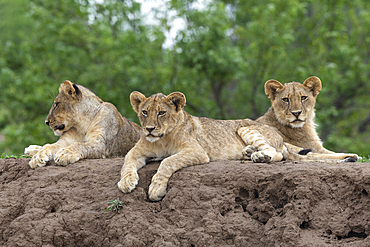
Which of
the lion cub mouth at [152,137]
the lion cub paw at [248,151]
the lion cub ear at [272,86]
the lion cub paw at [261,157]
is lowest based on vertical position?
the lion cub paw at [261,157]

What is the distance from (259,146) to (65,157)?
292 centimetres

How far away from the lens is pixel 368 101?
57.8ft

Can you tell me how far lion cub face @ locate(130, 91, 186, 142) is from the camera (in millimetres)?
5891

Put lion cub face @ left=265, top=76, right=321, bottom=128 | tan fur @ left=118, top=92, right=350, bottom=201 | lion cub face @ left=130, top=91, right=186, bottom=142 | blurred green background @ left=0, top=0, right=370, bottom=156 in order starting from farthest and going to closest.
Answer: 1. blurred green background @ left=0, top=0, right=370, bottom=156
2. lion cub face @ left=265, top=76, right=321, bottom=128
3. lion cub face @ left=130, top=91, right=186, bottom=142
4. tan fur @ left=118, top=92, right=350, bottom=201

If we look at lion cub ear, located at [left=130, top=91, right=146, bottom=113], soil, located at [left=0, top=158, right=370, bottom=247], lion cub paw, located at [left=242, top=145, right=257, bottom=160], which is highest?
lion cub ear, located at [left=130, top=91, right=146, bottom=113]

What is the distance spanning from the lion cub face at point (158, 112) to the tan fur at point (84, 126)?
49.0 inches

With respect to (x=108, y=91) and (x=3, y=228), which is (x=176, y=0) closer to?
(x=108, y=91)

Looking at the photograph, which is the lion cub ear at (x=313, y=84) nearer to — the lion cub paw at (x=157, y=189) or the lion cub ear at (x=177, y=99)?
the lion cub ear at (x=177, y=99)

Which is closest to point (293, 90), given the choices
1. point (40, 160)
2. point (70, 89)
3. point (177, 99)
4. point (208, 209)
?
point (177, 99)

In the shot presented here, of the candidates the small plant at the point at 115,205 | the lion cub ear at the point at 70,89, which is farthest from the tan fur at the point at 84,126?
the small plant at the point at 115,205

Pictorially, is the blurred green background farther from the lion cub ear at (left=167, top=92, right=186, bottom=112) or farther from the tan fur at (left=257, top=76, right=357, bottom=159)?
the lion cub ear at (left=167, top=92, right=186, bottom=112)

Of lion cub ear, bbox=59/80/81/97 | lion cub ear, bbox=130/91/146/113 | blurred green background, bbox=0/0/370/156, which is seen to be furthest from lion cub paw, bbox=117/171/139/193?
blurred green background, bbox=0/0/370/156

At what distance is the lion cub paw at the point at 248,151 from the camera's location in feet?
Answer: 21.0

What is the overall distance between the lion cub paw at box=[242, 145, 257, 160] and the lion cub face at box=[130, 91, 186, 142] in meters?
1.15
